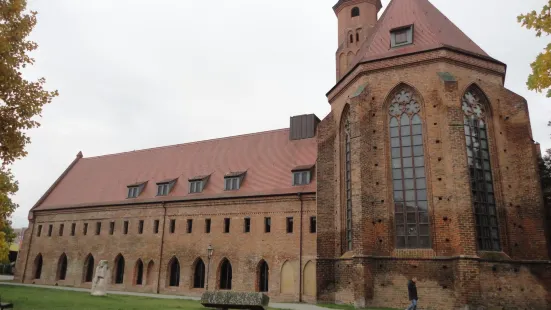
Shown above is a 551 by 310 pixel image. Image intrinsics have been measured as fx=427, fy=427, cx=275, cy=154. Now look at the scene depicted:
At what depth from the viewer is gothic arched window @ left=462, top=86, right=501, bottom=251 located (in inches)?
754

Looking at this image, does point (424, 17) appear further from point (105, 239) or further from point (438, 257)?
point (105, 239)

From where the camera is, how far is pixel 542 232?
62.8 feet

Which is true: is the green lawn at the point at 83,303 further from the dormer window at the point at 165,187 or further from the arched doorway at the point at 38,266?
the arched doorway at the point at 38,266

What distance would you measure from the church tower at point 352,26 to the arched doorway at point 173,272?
56.5 ft

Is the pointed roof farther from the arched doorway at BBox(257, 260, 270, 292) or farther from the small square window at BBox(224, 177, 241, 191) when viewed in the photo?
the arched doorway at BBox(257, 260, 270, 292)

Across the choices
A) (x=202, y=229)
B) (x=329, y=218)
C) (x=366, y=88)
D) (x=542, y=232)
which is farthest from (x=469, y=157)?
(x=202, y=229)

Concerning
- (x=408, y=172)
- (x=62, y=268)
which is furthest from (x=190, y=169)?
(x=408, y=172)

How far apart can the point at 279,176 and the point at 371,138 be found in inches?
370

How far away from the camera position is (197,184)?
104 ft

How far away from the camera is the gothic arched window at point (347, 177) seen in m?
21.8

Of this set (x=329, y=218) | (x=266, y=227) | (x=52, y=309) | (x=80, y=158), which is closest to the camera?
(x=52, y=309)

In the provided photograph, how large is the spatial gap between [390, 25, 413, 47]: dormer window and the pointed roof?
0.74 feet

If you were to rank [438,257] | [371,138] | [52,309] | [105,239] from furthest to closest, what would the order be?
[105,239] → [371,138] → [438,257] → [52,309]

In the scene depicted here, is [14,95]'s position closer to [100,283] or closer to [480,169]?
[100,283]
